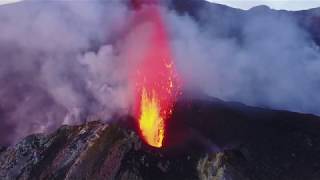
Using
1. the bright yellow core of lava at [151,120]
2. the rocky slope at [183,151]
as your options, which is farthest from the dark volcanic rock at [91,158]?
the bright yellow core of lava at [151,120]

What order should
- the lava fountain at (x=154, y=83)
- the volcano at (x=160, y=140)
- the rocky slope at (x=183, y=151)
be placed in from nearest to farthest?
Answer: 1. the rocky slope at (x=183, y=151)
2. the volcano at (x=160, y=140)
3. the lava fountain at (x=154, y=83)

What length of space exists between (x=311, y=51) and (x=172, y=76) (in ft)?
112

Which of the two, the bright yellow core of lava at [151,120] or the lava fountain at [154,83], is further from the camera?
the lava fountain at [154,83]

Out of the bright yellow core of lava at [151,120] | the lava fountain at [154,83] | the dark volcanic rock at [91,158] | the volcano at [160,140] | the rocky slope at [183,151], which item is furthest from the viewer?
the lava fountain at [154,83]

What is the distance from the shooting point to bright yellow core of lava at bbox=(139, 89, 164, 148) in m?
57.6

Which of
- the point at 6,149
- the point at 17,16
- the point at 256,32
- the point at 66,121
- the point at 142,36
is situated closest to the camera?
the point at 6,149

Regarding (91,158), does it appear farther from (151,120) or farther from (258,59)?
(258,59)

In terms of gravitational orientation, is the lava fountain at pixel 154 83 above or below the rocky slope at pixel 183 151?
below

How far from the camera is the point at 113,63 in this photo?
71562 millimetres

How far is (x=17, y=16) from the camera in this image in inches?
3182

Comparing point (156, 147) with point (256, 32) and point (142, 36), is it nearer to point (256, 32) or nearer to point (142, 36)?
point (142, 36)

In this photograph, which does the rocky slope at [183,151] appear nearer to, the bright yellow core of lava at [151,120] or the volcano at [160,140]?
the volcano at [160,140]

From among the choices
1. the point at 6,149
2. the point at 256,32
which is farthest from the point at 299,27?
the point at 6,149

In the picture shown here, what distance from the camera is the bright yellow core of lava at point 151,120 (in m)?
57.6
